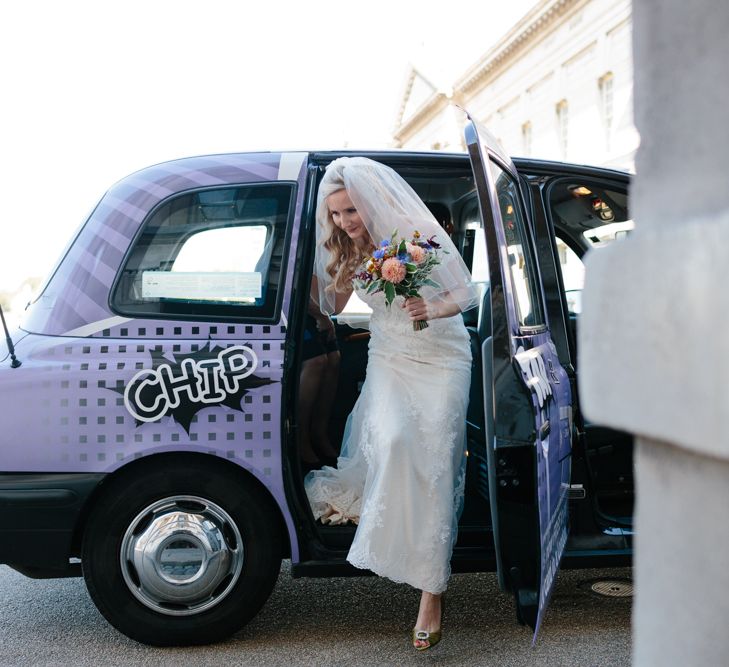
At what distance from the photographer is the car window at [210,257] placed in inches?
155

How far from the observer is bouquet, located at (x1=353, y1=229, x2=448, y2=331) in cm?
402

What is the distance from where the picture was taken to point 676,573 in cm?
154

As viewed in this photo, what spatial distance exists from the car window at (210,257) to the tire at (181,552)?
65 centimetres

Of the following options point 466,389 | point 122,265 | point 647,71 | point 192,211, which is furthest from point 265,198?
point 647,71

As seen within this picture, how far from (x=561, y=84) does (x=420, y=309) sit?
30705mm

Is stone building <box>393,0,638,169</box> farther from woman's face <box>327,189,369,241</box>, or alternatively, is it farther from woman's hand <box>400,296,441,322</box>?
woman's hand <box>400,296,441,322</box>

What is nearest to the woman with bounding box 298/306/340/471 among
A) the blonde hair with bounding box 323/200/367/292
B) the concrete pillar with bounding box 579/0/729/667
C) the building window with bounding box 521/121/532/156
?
the blonde hair with bounding box 323/200/367/292

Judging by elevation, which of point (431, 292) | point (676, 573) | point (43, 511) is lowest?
point (43, 511)

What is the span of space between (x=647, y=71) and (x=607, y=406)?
1.82ft

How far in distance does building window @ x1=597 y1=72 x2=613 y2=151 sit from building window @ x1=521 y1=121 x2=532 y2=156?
6.35 meters

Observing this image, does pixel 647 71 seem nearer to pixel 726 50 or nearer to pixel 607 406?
pixel 726 50

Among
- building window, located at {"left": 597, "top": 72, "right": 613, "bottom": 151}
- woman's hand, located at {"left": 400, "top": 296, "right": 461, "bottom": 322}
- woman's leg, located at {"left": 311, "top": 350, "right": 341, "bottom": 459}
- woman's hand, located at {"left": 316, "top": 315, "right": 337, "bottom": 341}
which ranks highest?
building window, located at {"left": 597, "top": 72, "right": 613, "bottom": 151}

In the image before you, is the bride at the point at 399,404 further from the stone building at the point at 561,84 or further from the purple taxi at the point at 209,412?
the stone building at the point at 561,84

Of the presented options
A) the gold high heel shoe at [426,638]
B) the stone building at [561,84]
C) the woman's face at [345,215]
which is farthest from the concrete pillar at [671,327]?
the stone building at [561,84]
